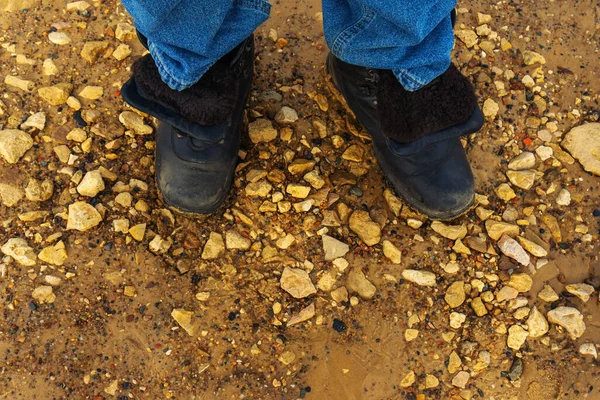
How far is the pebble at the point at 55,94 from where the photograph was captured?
1.76m

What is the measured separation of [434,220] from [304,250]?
438mm

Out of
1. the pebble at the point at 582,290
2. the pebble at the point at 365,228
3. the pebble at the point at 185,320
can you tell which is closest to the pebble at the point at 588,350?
the pebble at the point at 582,290

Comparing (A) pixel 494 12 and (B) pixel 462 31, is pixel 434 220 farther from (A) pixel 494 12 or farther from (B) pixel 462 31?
(A) pixel 494 12

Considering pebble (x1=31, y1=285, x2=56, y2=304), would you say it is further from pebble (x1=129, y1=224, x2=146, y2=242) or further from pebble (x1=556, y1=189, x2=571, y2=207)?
pebble (x1=556, y1=189, x2=571, y2=207)

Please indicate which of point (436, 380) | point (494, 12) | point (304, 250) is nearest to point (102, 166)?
point (304, 250)

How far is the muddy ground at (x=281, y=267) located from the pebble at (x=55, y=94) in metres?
0.02

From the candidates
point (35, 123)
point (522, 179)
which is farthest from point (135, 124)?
point (522, 179)

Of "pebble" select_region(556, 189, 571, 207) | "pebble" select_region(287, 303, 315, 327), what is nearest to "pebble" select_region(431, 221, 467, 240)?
"pebble" select_region(556, 189, 571, 207)

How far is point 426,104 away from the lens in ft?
4.55

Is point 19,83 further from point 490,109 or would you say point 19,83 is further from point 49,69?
point 490,109

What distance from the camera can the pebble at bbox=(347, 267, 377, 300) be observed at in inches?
63.2

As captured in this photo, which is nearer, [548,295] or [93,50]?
[548,295]

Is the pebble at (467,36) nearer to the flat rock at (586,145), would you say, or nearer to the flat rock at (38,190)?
the flat rock at (586,145)

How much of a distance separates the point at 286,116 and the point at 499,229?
0.79 meters
